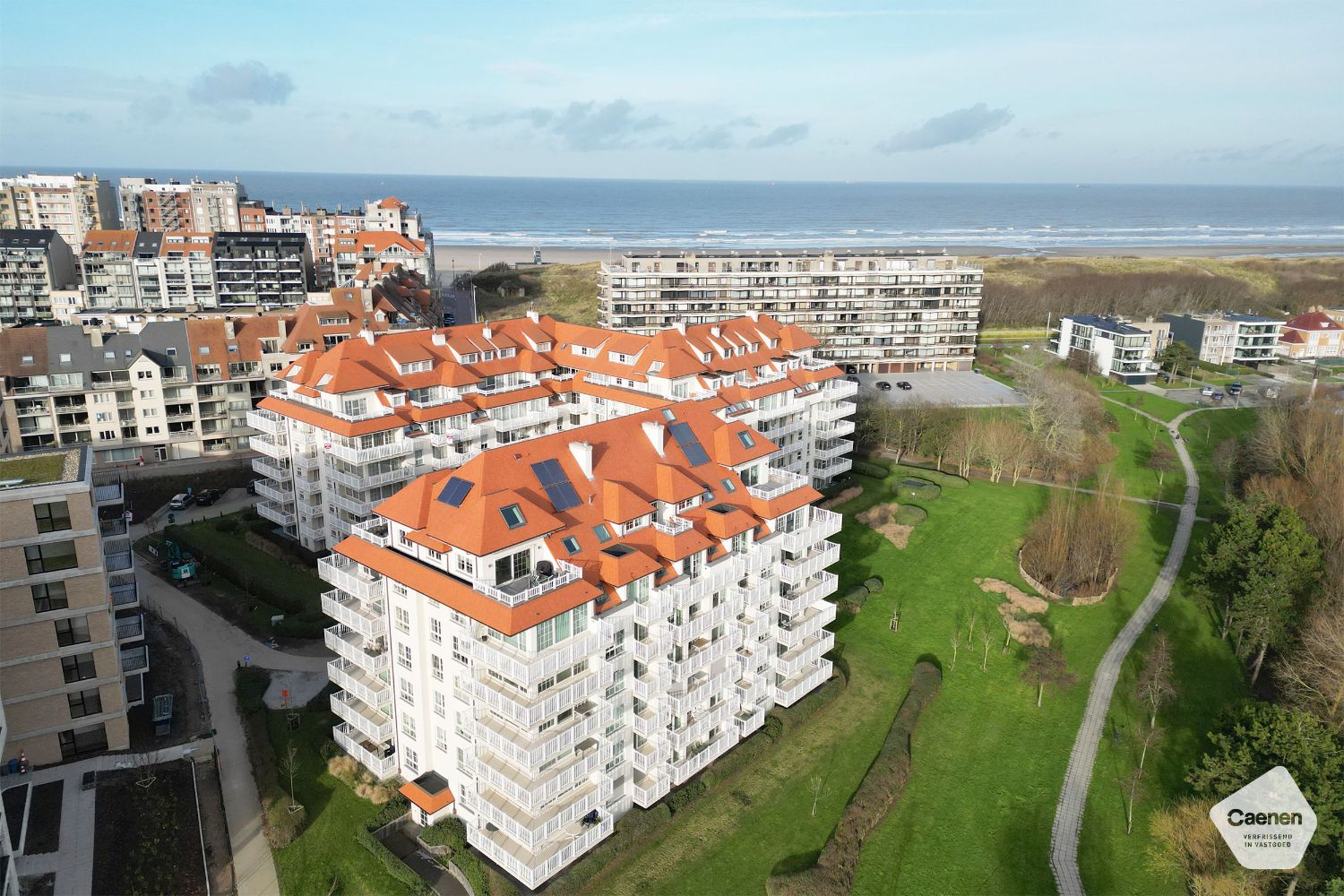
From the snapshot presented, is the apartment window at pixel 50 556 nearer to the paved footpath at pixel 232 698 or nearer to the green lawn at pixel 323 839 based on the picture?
the paved footpath at pixel 232 698

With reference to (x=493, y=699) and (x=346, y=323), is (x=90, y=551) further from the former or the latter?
(x=346, y=323)

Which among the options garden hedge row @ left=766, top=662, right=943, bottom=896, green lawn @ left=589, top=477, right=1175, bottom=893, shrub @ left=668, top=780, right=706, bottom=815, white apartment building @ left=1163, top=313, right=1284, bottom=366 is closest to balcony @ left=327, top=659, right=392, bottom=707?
green lawn @ left=589, top=477, right=1175, bottom=893

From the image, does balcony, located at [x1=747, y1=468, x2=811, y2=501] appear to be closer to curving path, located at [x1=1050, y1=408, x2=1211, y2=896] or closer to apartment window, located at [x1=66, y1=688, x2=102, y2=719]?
curving path, located at [x1=1050, y1=408, x2=1211, y2=896]

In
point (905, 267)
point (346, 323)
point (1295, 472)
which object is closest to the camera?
point (1295, 472)

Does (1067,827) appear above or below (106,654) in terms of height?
below

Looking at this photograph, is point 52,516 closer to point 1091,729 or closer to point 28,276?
point 1091,729

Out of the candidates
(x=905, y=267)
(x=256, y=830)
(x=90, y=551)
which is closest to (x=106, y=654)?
(x=90, y=551)

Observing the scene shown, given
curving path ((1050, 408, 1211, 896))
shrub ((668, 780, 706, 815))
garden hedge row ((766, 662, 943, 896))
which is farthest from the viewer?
shrub ((668, 780, 706, 815))

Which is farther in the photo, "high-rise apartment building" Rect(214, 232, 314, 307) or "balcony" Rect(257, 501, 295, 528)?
"high-rise apartment building" Rect(214, 232, 314, 307)
